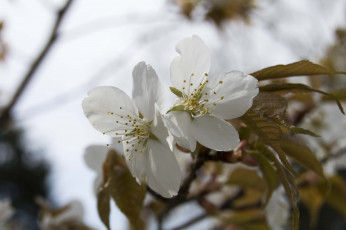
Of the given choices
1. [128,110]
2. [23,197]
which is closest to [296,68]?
[128,110]

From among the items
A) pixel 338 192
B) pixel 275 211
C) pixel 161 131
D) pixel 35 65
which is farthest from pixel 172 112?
pixel 35 65

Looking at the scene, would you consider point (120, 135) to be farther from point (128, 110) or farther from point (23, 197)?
point (23, 197)

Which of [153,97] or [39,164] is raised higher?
[153,97]

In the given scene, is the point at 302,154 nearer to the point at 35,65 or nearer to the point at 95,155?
the point at 95,155

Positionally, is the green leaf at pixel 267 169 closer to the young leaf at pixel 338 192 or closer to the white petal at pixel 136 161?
the white petal at pixel 136 161

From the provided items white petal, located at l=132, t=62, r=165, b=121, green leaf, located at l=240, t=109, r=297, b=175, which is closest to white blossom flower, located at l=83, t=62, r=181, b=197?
white petal, located at l=132, t=62, r=165, b=121

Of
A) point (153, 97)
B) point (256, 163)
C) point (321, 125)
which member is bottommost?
point (321, 125)
